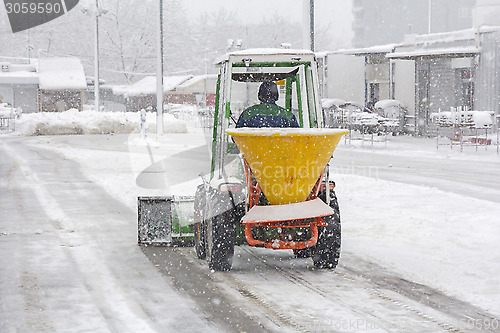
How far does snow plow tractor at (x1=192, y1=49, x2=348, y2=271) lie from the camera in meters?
6.79

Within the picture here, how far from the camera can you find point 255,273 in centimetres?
775

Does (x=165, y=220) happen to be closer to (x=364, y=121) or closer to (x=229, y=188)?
(x=229, y=188)

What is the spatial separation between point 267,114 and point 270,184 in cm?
112

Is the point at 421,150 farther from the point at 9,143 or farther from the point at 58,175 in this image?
the point at 9,143

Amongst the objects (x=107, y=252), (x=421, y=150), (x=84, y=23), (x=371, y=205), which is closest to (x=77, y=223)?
(x=107, y=252)

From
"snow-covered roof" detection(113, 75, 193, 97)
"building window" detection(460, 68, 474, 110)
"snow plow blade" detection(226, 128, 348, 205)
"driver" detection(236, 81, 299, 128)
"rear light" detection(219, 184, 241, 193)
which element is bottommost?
"rear light" detection(219, 184, 241, 193)

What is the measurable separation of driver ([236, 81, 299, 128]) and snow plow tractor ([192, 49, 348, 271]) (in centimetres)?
12

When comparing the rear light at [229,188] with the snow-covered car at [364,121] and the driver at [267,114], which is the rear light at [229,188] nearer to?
the driver at [267,114]

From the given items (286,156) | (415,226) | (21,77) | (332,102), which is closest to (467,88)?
(332,102)

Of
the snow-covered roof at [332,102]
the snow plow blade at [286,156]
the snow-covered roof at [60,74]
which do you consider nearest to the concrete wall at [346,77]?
the snow-covered roof at [332,102]

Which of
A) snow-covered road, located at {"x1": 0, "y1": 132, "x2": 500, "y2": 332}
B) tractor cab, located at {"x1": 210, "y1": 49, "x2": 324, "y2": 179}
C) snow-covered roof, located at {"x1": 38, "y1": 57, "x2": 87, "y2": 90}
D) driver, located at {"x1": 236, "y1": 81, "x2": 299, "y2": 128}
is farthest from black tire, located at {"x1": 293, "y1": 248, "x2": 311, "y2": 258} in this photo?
snow-covered roof, located at {"x1": 38, "y1": 57, "x2": 87, "y2": 90}

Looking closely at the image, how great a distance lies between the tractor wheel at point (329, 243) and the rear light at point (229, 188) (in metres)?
0.93

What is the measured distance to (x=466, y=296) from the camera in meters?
6.75

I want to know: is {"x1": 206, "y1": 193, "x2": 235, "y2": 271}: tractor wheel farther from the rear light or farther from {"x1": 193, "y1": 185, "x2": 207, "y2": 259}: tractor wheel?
{"x1": 193, "y1": 185, "x2": 207, "y2": 259}: tractor wheel
